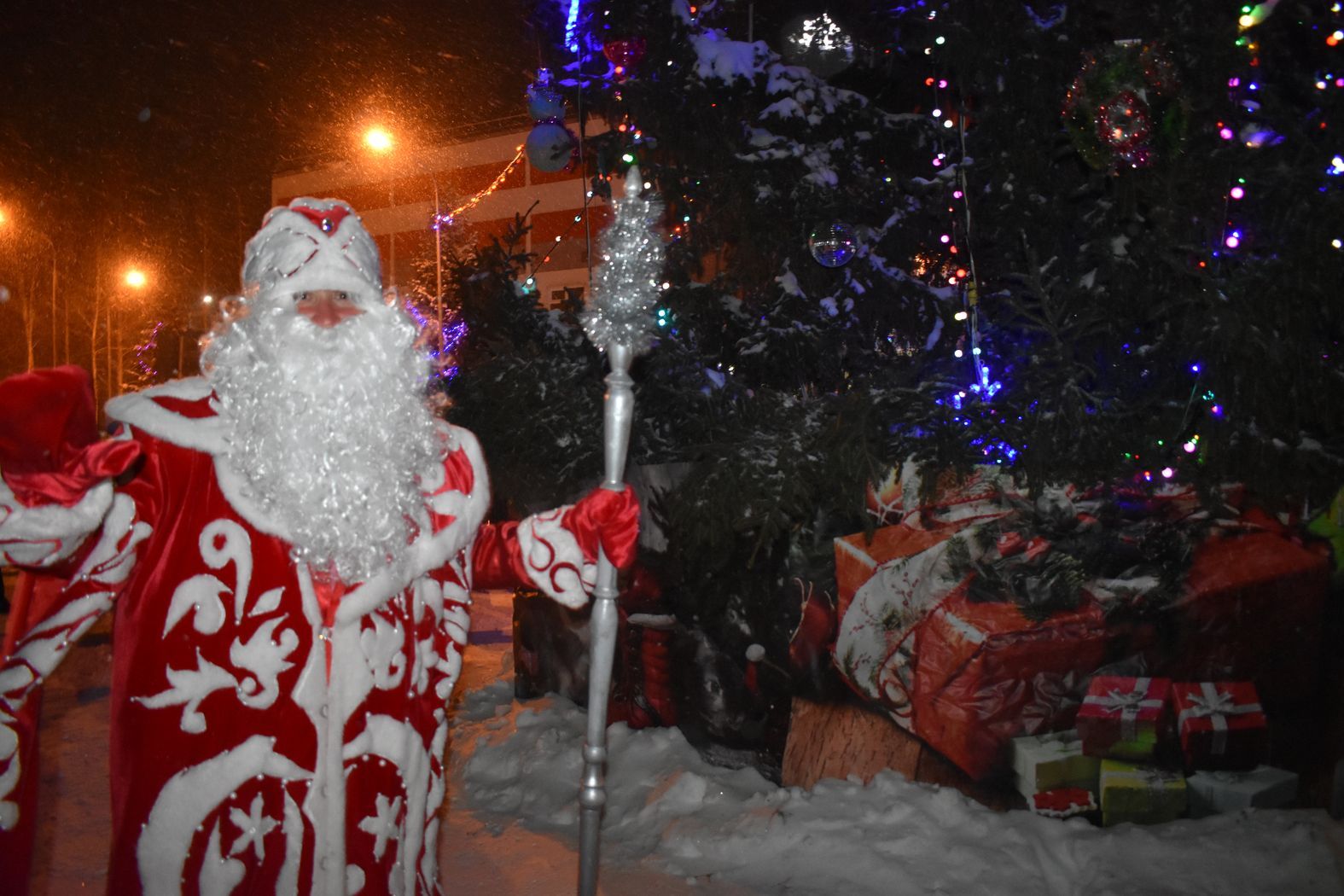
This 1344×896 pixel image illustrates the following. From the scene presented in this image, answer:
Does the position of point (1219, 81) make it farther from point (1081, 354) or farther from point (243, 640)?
point (243, 640)

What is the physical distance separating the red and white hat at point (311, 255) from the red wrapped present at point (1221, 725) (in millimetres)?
3815

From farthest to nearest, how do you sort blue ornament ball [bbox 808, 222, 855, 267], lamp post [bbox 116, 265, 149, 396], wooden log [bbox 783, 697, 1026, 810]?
1. lamp post [bbox 116, 265, 149, 396]
2. blue ornament ball [bbox 808, 222, 855, 267]
3. wooden log [bbox 783, 697, 1026, 810]

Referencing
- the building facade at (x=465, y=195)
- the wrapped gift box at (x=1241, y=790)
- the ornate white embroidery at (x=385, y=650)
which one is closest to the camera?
the ornate white embroidery at (x=385, y=650)

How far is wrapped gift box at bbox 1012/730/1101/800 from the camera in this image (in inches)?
155

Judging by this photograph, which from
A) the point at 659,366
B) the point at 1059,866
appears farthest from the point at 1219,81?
the point at 1059,866

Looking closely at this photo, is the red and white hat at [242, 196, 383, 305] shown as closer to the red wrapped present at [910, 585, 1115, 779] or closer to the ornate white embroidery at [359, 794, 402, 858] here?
the ornate white embroidery at [359, 794, 402, 858]

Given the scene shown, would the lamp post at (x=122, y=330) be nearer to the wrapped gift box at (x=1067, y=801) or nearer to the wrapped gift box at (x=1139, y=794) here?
the wrapped gift box at (x=1067, y=801)

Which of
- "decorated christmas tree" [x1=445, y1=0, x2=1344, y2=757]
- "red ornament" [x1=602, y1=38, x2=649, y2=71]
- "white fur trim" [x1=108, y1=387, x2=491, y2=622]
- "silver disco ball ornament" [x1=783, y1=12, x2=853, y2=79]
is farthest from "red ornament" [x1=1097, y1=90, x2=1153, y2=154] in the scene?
"white fur trim" [x1=108, y1=387, x2=491, y2=622]

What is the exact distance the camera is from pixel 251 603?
90.4 inches

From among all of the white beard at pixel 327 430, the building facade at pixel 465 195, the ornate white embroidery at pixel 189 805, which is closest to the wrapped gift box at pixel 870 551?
the white beard at pixel 327 430

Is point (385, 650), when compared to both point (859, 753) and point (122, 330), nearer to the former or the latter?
point (859, 753)

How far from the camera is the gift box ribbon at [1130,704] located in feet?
12.8

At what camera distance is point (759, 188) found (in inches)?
195

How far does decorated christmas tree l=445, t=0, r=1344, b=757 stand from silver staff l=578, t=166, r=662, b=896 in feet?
5.04
